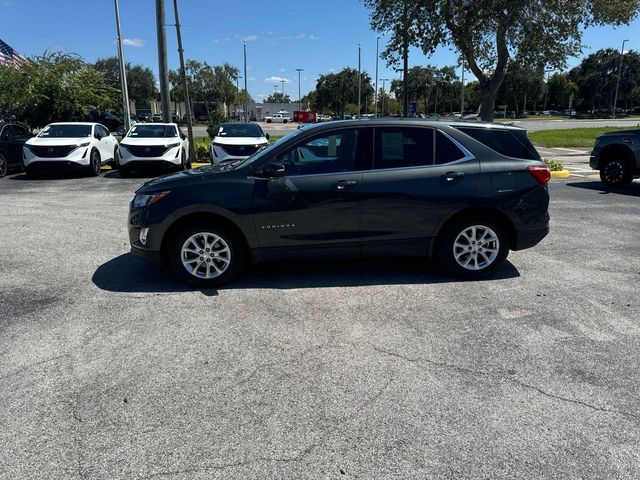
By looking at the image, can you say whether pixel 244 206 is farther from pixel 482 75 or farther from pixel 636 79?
pixel 636 79

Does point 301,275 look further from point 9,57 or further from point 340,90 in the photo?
point 340,90

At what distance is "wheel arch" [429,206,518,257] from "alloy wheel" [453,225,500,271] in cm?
15

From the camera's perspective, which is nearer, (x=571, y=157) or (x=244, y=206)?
(x=244, y=206)

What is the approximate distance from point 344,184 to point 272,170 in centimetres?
75

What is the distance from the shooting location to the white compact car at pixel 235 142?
1493 centimetres

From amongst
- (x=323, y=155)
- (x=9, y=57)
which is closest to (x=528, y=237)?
(x=323, y=155)

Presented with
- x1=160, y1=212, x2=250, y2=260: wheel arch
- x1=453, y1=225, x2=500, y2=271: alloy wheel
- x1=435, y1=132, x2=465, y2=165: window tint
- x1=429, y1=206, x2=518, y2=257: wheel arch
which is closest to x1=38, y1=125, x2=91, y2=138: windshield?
x1=160, y1=212, x2=250, y2=260: wheel arch

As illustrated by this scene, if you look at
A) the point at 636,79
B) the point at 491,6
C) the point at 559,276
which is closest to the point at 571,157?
the point at 491,6

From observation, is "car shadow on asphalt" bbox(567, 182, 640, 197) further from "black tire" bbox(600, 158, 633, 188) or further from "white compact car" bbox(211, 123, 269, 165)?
"white compact car" bbox(211, 123, 269, 165)

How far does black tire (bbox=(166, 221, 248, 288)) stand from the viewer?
5426 millimetres

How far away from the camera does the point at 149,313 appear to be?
484 cm

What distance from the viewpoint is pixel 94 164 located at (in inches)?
592

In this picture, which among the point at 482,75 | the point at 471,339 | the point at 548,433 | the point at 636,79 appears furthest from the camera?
the point at 636,79

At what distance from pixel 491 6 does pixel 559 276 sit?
1417 centimetres
